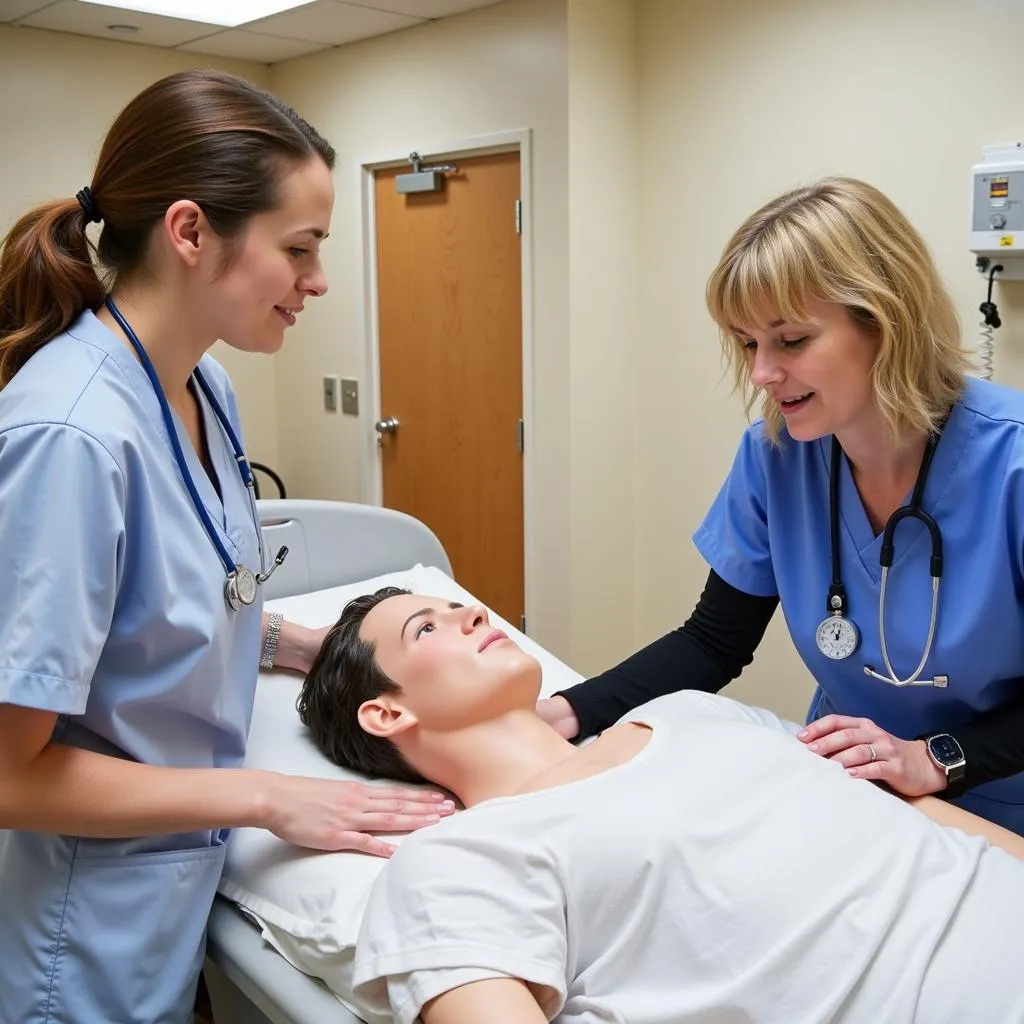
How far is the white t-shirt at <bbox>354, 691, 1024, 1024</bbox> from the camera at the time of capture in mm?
1044

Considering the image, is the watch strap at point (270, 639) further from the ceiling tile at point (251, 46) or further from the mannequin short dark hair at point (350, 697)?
the ceiling tile at point (251, 46)

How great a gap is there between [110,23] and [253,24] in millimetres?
480

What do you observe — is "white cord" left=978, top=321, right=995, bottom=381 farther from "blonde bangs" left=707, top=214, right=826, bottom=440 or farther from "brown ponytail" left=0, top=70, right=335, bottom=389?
"brown ponytail" left=0, top=70, right=335, bottom=389

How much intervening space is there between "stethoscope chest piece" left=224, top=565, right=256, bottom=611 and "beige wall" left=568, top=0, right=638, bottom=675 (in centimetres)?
211

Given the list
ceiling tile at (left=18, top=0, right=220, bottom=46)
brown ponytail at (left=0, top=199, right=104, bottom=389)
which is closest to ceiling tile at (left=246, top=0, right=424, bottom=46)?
ceiling tile at (left=18, top=0, right=220, bottom=46)

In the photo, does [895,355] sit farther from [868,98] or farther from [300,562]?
[868,98]

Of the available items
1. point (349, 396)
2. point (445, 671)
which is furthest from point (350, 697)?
point (349, 396)

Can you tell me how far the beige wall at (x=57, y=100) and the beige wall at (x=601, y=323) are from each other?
1.67 metres

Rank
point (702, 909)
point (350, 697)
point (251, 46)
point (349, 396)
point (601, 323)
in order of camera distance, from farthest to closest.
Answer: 1. point (349, 396)
2. point (251, 46)
3. point (601, 323)
4. point (350, 697)
5. point (702, 909)

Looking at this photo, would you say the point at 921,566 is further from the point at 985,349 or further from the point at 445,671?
the point at 985,349

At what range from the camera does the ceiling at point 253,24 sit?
3.39m

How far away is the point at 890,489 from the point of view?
145 centimetres

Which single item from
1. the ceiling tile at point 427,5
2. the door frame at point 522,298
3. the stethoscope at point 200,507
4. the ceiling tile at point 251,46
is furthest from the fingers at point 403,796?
the ceiling tile at point 251,46

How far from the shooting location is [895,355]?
4.38ft
